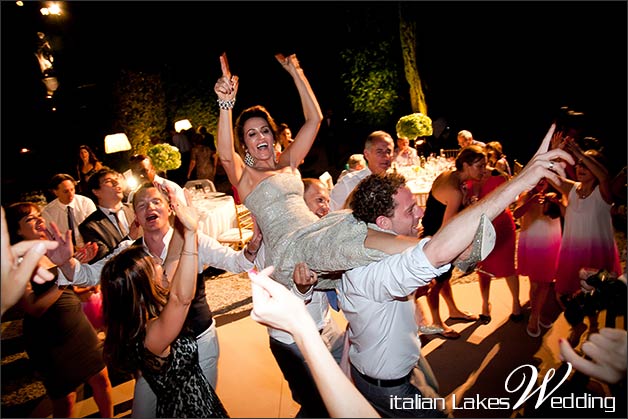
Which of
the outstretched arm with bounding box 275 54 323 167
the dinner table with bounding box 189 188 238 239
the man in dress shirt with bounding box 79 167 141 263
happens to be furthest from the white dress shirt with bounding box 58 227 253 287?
the dinner table with bounding box 189 188 238 239

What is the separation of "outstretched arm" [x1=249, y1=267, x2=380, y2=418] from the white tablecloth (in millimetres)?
4607

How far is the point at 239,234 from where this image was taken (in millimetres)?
5699

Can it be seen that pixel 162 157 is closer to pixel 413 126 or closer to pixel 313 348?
pixel 413 126

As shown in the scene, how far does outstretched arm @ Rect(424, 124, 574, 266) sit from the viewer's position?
1.19 metres

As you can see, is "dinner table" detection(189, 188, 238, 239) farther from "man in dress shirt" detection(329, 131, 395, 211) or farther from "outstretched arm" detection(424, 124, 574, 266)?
"outstretched arm" detection(424, 124, 574, 266)

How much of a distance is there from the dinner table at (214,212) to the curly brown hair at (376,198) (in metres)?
3.90

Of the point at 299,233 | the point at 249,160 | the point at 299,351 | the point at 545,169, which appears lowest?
the point at 299,351

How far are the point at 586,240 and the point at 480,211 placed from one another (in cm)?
266

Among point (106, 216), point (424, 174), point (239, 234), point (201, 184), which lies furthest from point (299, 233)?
point (201, 184)

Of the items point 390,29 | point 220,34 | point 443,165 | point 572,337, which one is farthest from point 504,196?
point 220,34

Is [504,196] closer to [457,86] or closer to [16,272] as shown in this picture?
[16,272]

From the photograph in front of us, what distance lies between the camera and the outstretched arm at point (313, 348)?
917mm

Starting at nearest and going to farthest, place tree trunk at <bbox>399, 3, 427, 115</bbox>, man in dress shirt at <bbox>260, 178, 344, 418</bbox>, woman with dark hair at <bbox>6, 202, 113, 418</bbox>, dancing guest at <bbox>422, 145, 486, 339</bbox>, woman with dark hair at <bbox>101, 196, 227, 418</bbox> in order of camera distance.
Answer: woman with dark hair at <bbox>101, 196, 227, 418</bbox> → man in dress shirt at <bbox>260, 178, 344, 418</bbox> → woman with dark hair at <bbox>6, 202, 113, 418</bbox> → dancing guest at <bbox>422, 145, 486, 339</bbox> → tree trunk at <bbox>399, 3, 427, 115</bbox>

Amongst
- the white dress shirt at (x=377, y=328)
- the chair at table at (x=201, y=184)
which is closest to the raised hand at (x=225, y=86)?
the white dress shirt at (x=377, y=328)
